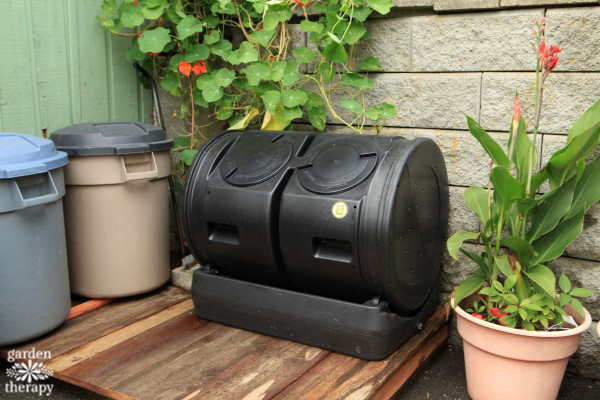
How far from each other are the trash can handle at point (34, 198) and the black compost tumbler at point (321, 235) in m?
0.49

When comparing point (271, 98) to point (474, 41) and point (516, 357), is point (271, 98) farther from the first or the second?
point (516, 357)

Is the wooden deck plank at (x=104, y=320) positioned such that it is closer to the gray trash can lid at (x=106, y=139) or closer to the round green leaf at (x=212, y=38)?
the gray trash can lid at (x=106, y=139)

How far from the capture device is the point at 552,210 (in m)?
1.95

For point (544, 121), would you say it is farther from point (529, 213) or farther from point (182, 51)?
point (182, 51)

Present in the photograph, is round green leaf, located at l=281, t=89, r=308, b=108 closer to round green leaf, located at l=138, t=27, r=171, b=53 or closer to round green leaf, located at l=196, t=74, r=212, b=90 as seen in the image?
round green leaf, located at l=196, t=74, r=212, b=90

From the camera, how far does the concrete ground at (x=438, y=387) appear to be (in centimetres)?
205

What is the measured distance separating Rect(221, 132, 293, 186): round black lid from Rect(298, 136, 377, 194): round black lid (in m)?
0.11

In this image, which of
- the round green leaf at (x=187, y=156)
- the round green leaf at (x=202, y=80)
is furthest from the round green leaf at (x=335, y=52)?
the round green leaf at (x=187, y=156)

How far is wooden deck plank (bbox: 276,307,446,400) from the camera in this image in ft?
6.06

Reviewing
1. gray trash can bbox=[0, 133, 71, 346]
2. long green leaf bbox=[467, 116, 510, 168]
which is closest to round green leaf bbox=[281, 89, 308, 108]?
long green leaf bbox=[467, 116, 510, 168]

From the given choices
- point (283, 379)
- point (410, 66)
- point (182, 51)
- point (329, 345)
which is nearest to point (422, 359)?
point (329, 345)

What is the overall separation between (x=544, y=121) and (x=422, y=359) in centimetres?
104

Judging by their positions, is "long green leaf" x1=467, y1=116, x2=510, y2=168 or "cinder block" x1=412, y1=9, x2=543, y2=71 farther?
"cinder block" x1=412, y1=9, x2=543, y2=71

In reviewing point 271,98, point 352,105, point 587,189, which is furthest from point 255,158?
point 587,189
